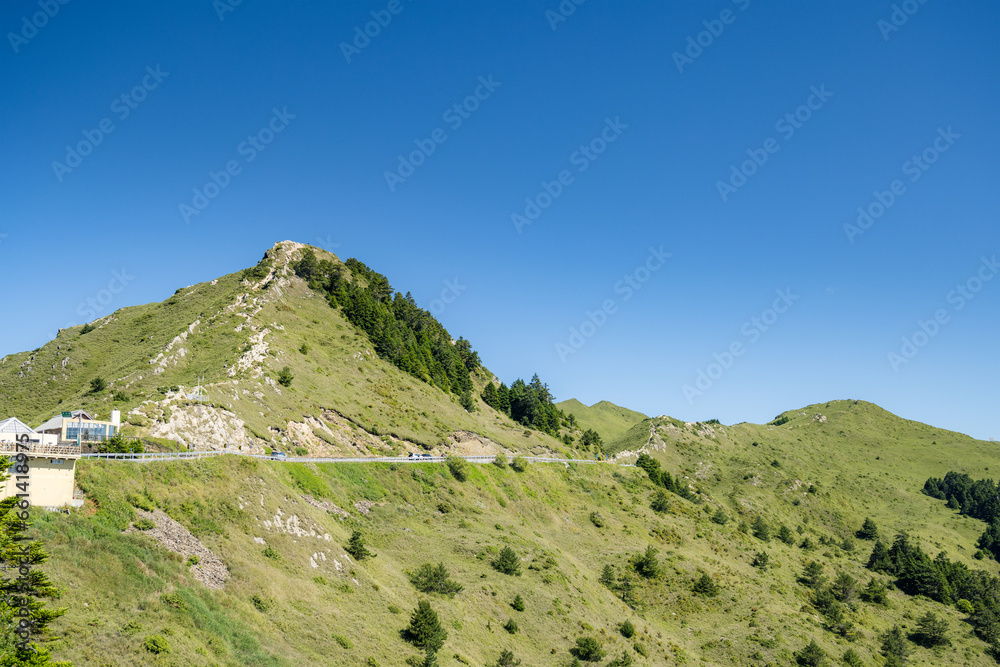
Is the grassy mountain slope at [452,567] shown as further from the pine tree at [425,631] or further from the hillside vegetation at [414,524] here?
the pine tree at [425,631]

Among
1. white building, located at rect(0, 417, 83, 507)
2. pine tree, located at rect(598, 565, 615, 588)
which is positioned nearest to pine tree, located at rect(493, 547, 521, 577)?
pine tree, located at rect(598, 565, 615, 588)

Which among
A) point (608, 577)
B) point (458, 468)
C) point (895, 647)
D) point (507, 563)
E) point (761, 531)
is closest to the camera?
point (507, 563)

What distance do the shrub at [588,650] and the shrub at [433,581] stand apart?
10.7 m

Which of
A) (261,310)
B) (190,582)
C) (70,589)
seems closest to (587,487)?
(261,310)

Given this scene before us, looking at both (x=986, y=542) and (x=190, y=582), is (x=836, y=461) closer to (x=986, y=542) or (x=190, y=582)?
(x=986, y=542)

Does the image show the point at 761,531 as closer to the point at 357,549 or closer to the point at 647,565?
the point at 647,565

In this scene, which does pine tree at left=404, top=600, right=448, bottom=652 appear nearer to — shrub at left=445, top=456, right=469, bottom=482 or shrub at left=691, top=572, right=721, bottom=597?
shrub at left=445, top=456, right=469, bottom=482

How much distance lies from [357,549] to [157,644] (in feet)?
75.6

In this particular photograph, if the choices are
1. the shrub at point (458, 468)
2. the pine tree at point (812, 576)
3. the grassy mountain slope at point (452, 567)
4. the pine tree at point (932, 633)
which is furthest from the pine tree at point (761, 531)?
the shrub at point (458, 468)

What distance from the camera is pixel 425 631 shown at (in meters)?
37.9

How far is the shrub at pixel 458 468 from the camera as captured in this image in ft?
241

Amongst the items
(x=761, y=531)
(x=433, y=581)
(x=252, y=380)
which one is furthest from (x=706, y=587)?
(x=252, y=380)

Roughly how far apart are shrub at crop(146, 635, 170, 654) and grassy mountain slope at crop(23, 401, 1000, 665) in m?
0.34

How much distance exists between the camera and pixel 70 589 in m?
24.8
